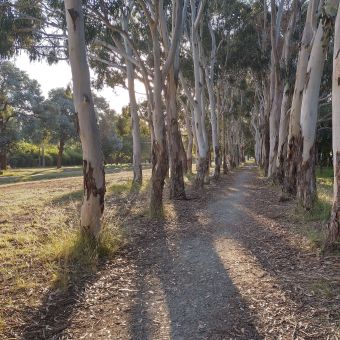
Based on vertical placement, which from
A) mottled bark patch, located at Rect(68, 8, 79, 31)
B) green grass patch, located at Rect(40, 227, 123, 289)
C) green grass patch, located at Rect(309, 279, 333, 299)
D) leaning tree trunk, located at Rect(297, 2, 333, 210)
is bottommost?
green grass patch, located at Rect(309, 279, 333, 299)

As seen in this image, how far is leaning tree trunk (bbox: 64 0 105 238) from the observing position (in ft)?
20.0

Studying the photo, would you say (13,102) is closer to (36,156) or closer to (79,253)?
(36,156)

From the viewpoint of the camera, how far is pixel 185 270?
17.4 feet

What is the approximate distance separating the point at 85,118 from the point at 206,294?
3.31 metres

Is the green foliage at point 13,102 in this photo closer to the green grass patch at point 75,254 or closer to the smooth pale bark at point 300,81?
the smooth pale bark at point 300,81

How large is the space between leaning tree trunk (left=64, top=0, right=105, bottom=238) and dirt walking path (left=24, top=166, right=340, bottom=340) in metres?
0.91

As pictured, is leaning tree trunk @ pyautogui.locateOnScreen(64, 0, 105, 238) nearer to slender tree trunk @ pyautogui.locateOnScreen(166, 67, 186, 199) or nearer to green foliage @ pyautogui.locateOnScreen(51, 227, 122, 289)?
green foliage @ pyautogui.locateOnScreen(51, 227, 122, 289)

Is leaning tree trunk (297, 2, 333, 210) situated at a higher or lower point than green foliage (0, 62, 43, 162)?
lower

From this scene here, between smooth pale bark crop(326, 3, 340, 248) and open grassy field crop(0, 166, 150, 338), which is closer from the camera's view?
open grassy field crop(0, 166, 150, 338)

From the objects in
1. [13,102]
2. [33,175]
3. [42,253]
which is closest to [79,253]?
[42,253]

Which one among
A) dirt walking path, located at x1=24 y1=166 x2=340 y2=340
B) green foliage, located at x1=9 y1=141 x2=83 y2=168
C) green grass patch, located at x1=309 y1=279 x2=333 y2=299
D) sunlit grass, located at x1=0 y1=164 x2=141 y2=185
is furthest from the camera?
green foliage, located at x1=9 y1=141 x2=83 y2=168

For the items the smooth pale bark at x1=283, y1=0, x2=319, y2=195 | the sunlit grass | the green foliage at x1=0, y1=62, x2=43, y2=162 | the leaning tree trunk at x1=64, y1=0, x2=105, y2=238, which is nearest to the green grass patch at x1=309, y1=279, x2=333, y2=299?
the leaning tree trunk at x1=64, y1=0, x2=105, y2=238

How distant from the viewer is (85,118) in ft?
20.0

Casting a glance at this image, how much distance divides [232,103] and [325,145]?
967 cm
